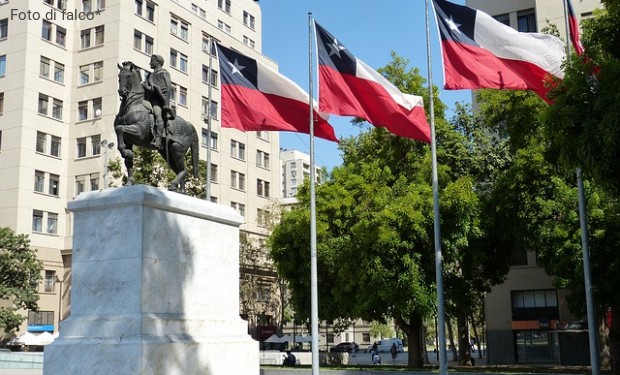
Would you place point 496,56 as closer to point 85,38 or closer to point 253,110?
point 253,110

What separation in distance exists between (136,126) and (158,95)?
1.02 m

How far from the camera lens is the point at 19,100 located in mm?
60188

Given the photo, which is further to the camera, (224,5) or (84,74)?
(224,5)

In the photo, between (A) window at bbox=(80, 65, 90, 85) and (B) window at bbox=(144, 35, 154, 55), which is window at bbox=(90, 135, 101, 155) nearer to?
(A) window at bbox=(80, 65, 90, 85)

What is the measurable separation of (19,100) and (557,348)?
4517 cm

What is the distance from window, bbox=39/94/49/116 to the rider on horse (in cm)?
4988

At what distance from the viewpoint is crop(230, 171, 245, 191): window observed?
75.6m

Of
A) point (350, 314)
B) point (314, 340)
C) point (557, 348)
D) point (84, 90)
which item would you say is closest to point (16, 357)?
point (350, 314)

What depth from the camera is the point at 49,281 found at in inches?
2362

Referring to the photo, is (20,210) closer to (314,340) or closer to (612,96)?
(314,340)

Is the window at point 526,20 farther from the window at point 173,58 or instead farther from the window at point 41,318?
the window at point 41,318

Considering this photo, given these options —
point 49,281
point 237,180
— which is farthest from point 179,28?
point 49,281

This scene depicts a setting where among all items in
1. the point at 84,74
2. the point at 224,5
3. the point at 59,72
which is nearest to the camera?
the point at 59,72

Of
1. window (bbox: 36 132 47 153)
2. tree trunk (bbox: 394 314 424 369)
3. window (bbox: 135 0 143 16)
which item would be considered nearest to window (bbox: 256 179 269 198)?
window (bbox: 135 0 143 16)
